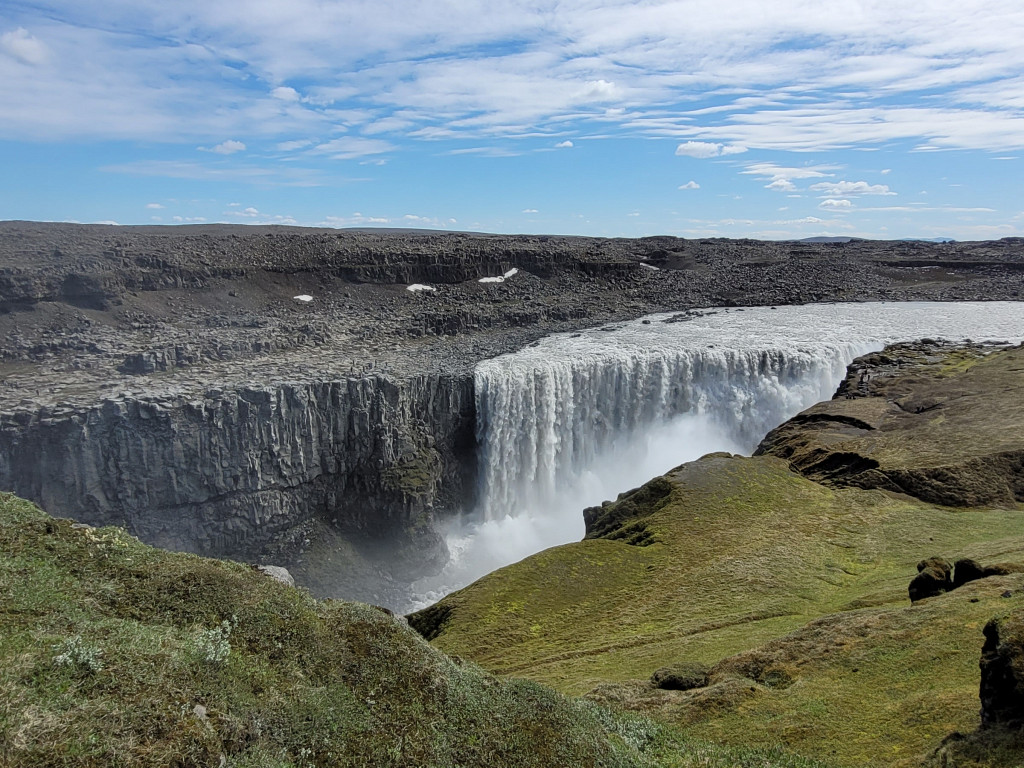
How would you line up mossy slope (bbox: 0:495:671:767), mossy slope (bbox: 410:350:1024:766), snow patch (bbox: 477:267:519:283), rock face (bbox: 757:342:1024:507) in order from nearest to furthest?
1. mossy slope (bbox: 0:495:671:767)
2. mossy slope (bbox: 410:350:1024:766)
3. rock face (bbox: 757:342:1024:507)
4. snow patch (bbox: 477:267:519:283)

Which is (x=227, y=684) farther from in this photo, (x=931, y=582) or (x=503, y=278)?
(x=503, y=278)

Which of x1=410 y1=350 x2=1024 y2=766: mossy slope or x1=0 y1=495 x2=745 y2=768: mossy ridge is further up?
x1=0 y1=495 x2=745 y2=768: mossy ridge

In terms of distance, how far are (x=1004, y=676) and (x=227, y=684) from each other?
12700mm

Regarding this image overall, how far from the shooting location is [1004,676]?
10367 mm

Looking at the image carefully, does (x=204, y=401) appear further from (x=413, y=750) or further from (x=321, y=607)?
(x=413, y=750)

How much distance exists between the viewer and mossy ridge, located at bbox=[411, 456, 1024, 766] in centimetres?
1318

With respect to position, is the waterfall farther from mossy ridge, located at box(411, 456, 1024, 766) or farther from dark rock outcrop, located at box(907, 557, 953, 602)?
dark rock outcrop, located at box(907, 557, 953, 602)

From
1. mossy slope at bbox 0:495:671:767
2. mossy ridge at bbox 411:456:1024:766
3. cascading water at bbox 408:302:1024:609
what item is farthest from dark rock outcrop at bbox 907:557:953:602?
cascading water at bbox 408:302:1024:609

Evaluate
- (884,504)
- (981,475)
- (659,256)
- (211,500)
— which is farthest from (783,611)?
(659,256)

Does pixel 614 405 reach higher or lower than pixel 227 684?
lower

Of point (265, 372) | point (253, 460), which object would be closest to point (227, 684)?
point (253, 460)

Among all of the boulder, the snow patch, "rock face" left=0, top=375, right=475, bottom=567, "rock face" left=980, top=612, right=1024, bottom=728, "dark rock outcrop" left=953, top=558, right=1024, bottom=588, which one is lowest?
"rock face" left=0, top=375, right=475, bottom=567

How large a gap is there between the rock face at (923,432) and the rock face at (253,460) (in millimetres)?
23795

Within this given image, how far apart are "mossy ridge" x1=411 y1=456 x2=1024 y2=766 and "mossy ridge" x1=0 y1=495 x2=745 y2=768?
2.50 m
